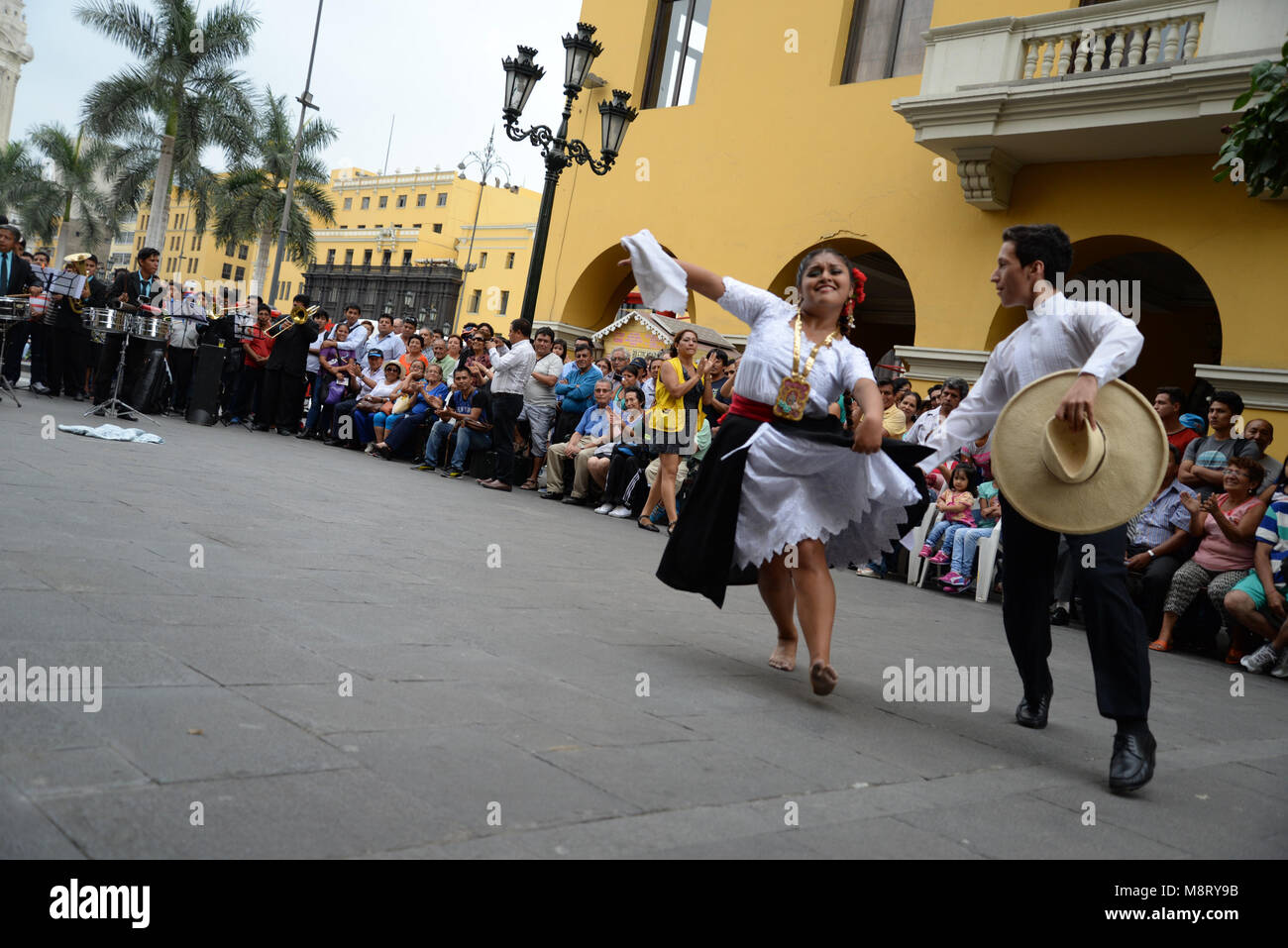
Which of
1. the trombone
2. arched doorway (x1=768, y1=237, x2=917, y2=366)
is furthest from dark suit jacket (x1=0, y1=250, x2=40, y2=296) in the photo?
Answer: arched doorway (x1=768, y1=237, x2=917, y2=366)

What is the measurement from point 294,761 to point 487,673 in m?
1.33

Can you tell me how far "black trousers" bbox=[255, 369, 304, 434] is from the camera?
17219mm

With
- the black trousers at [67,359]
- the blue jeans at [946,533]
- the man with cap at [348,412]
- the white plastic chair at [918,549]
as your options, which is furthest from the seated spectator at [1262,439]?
the black trousers at [67,359]

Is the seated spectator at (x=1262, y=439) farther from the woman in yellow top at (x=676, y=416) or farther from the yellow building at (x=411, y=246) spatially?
the yellow building at (x=411, y=246)

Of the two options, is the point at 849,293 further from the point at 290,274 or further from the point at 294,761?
the point at 290,274

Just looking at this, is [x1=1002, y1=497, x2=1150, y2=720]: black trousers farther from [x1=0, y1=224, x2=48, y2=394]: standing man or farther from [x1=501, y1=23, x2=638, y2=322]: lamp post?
[x1=0, y1=224, x2=48, y2=394]: standing man

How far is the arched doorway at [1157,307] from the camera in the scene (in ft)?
49.2

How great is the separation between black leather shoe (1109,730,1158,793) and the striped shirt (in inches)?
198

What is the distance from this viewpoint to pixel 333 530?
23.7 feet

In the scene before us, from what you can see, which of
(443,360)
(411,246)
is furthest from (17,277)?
(411,246)

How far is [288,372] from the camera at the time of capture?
56.3 feet

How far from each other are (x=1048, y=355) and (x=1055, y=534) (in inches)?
29.3

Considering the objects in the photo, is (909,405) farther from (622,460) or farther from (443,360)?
(443,360)

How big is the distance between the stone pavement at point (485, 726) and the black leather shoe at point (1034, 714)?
0.06 metres
